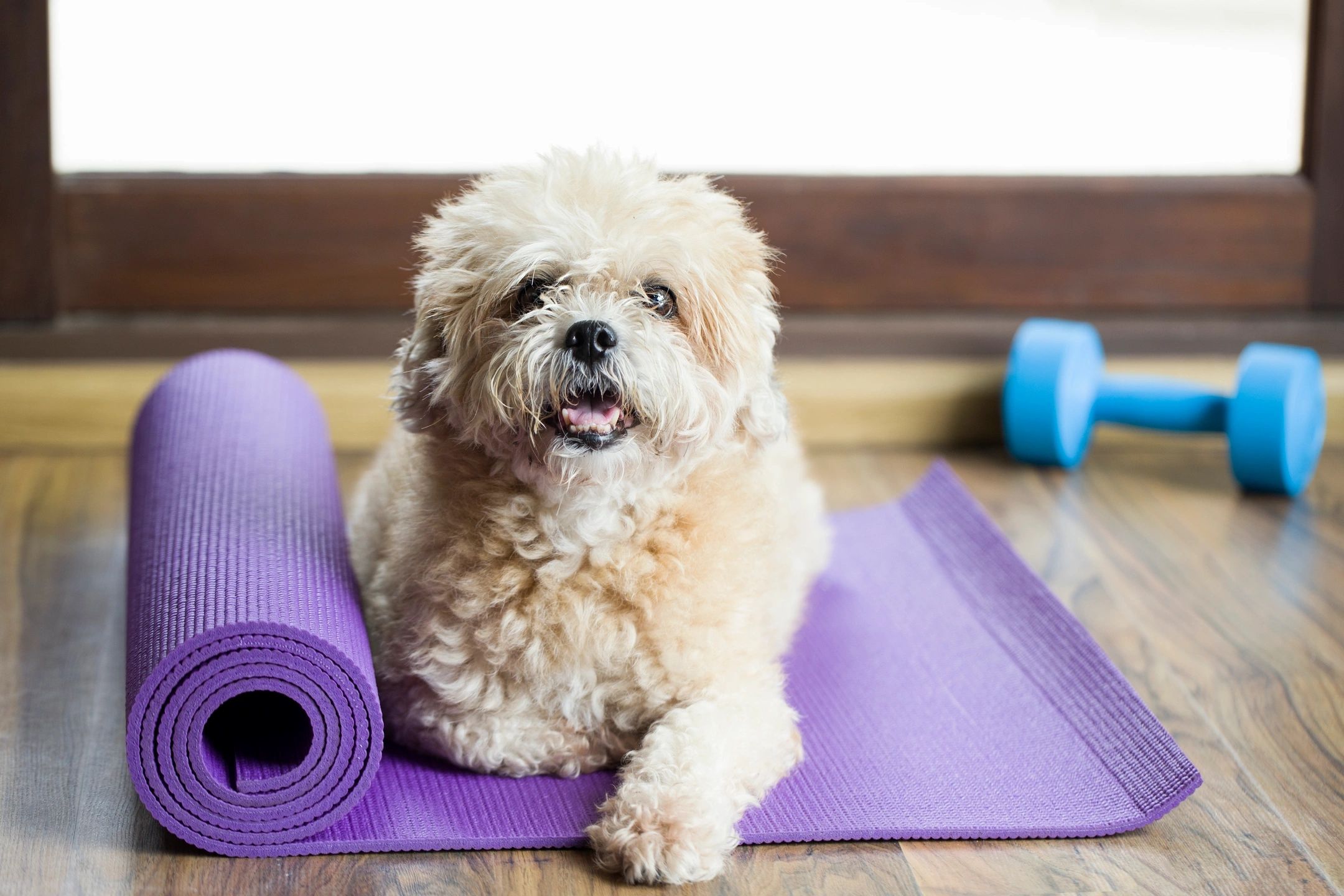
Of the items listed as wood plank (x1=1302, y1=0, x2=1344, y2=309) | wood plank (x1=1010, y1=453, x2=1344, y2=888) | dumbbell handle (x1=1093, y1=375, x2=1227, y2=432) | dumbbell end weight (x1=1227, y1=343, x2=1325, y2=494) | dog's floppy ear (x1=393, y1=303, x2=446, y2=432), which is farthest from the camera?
wood plank (x1=1302, y1=0, x2=1344, y2=309)

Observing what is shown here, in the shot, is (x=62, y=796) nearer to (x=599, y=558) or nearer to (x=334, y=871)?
(x=334, y=871)

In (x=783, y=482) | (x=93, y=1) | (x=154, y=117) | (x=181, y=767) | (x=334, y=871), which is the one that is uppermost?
(x=93, y=1)

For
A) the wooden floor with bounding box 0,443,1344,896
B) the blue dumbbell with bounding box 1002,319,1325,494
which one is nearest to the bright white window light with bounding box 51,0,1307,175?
the blue dumbbell with bounding box 1002,319,1325,494

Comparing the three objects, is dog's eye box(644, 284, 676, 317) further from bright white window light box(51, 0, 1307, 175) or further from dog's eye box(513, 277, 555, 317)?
bright white window light box(51, 0, 1307, 175)

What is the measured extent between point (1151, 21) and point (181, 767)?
2.70 metres

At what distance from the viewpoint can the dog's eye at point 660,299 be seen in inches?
62.1

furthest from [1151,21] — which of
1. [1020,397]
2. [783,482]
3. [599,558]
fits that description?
[599,558]

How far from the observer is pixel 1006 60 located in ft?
10.6

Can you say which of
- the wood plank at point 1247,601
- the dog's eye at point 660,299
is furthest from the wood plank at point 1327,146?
the dog's eye at point 660,299

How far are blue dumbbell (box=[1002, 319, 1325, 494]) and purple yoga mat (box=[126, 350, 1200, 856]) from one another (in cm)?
75

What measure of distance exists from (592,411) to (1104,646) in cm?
101

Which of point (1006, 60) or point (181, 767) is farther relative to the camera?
point (1006, 60)

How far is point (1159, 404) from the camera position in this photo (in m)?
2.85

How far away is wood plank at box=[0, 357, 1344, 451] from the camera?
9.75 feet
